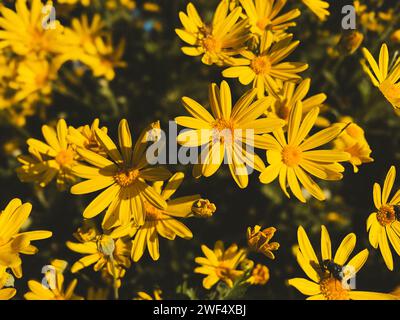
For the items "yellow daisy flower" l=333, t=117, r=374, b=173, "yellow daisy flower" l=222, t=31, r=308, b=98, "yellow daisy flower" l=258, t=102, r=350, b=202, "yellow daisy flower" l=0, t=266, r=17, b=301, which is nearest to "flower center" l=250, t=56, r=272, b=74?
"yellow daisy flower" l=222, t=31, r=308, b=98

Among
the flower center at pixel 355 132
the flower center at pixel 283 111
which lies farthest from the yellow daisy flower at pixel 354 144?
the flower center at pixel 283 111

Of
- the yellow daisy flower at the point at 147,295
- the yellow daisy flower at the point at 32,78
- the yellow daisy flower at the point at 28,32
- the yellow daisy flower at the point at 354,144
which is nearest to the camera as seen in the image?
the yellow daisy flower at the point at 147,295

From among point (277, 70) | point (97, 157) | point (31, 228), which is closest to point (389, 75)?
point (277, 70)

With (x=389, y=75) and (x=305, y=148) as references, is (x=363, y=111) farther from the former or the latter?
(x=305, y=148)

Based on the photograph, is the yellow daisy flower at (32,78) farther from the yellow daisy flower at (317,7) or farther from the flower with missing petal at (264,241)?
the flower with missing petal at (264,241)

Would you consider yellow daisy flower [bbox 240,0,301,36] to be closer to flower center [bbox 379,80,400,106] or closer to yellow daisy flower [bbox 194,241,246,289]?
A: flower center [bbox 379,80,400,106]

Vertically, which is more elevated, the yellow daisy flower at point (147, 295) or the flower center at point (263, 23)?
the flower center at point (263, 23)
